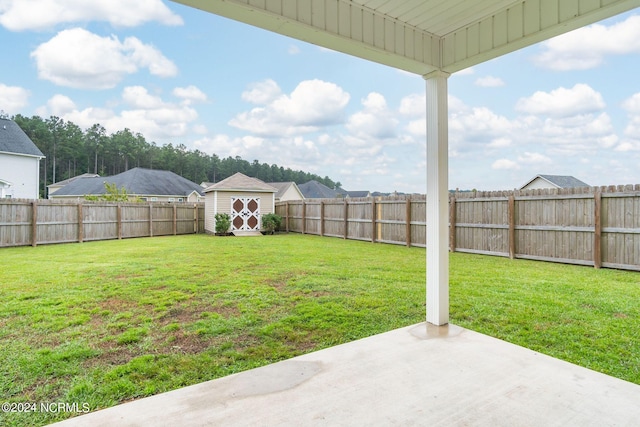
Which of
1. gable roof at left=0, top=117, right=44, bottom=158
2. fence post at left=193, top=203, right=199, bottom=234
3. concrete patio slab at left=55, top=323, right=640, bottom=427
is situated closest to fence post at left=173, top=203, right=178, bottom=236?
fence post at left=193, top=203, right=199, bottom=234

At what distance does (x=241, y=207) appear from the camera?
14.1 m

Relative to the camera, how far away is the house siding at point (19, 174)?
14.8 metres

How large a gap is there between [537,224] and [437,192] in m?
5.22

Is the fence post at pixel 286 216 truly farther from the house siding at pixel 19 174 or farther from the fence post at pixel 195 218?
the house siding at pixel 19 174

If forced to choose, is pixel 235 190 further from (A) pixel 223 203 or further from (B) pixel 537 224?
(B) pixel 537 224

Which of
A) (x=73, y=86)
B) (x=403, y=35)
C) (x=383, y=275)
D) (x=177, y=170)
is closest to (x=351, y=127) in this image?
(x=177, y=170)

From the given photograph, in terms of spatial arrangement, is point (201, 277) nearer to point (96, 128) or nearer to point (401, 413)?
point (401, 413)

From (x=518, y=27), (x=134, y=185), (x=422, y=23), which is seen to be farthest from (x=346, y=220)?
(x=134, y=185)

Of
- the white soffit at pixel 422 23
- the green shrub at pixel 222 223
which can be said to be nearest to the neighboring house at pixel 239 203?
the green shrub at pixel 222 223

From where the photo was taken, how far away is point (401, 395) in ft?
6.39

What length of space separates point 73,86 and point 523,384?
114 ft

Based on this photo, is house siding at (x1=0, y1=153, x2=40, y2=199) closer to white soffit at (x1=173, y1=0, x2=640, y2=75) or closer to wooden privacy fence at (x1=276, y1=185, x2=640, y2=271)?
wooden privacy fence at (x1=276, y1=185, x2=640, y2=271)

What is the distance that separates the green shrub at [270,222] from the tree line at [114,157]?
72.0 ft

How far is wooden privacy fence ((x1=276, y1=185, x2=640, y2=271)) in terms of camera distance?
225 inches
